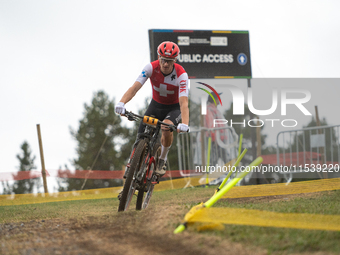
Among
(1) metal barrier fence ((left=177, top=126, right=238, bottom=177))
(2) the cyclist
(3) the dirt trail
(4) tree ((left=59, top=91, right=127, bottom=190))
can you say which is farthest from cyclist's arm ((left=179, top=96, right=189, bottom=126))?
(4) tree ((left=59, top=91, right=127, bottom=190))

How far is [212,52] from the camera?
12.2m

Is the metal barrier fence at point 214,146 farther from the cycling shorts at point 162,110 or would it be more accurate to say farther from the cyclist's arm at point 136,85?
the cyclist's arm at point 136,85

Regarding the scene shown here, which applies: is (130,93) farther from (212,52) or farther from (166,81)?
(212,52)

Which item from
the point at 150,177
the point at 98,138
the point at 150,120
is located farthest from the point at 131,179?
the point at 98,138

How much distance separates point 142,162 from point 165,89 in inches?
47.2

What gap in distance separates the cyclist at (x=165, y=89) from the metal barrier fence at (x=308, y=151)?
18.0 ft

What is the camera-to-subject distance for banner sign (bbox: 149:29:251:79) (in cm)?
1199

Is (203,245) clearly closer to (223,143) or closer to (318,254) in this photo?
(318,254)

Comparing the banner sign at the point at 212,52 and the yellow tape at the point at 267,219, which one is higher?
the banner sign at the point at 212,52

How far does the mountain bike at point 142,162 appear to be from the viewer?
4840 mm

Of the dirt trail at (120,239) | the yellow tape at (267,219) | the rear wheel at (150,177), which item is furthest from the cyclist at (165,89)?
the yellow tape at (267,219)

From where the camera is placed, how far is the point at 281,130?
10594 mm

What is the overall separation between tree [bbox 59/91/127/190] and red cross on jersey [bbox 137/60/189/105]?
3971cm

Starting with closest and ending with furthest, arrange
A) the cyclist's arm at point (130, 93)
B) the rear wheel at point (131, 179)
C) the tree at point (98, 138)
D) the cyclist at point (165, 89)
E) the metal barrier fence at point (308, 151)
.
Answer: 1. the rear wheel at point (131, 179)
2. the cyclist's arm at point (130, 93)
3. the cyclist at point (165, 89)
4. the metal barrier fence at point (308, 151)
5. the tree at point (98, 138)
